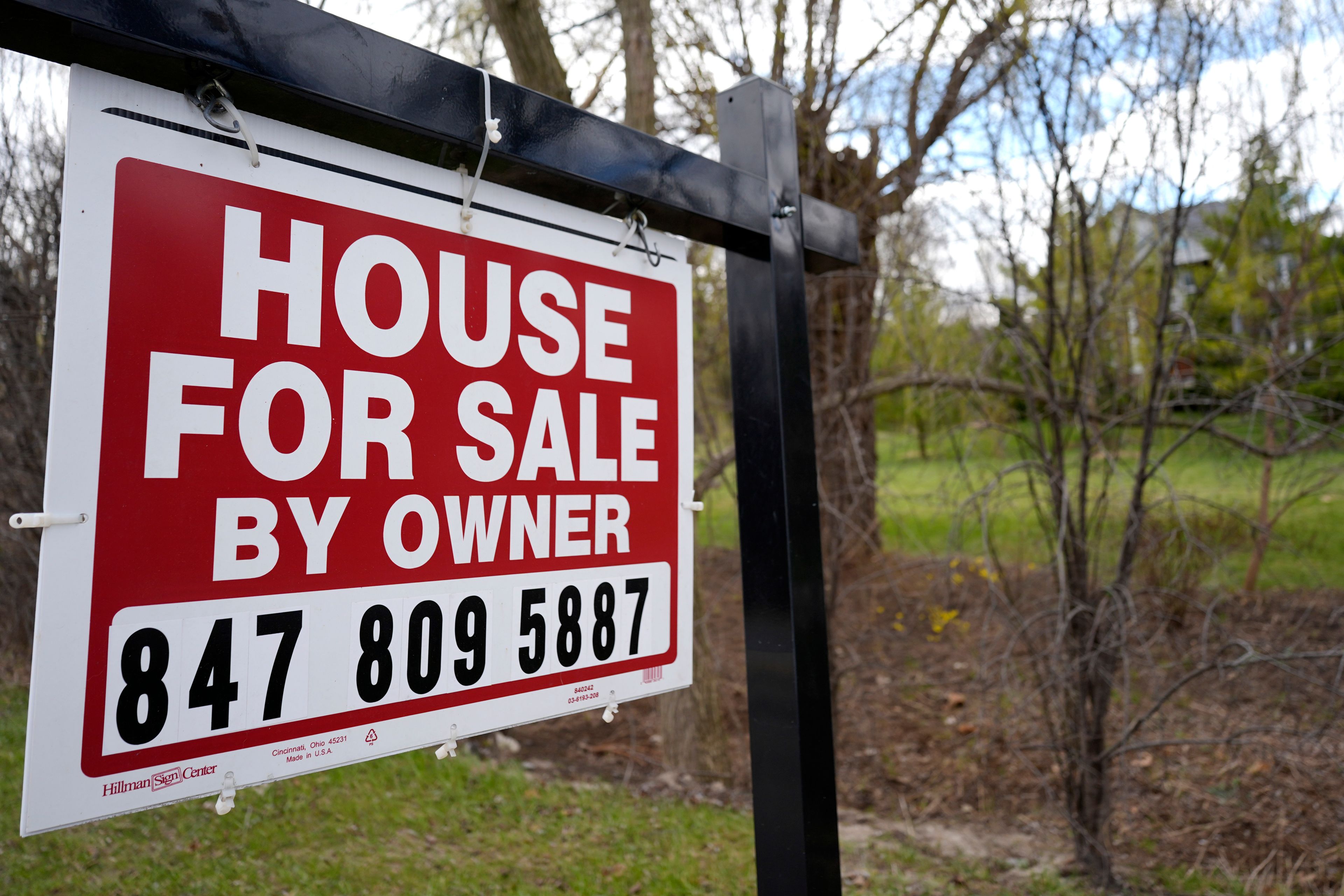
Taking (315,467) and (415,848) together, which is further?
(415,848)

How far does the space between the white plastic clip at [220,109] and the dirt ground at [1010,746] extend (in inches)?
142

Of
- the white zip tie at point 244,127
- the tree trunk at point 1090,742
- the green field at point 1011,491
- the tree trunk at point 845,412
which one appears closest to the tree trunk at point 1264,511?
the green field at point 1011,491

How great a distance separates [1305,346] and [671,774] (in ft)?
15.8

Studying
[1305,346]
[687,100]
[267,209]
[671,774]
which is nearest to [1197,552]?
[1305,346]

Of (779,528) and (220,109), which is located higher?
(220,109)

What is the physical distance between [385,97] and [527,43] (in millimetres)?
3826

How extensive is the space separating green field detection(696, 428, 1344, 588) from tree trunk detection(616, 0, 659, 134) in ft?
7.65

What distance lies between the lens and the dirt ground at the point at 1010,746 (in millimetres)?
4480

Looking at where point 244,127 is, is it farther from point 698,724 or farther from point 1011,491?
point 698,724

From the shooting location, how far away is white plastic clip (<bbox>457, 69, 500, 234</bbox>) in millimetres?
1577

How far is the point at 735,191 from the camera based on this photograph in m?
2.05

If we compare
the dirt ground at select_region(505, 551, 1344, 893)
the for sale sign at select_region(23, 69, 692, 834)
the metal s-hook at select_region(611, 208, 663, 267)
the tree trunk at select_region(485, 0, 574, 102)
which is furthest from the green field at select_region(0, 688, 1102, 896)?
the tree trunk at select_region(485, 0, 574, 102)

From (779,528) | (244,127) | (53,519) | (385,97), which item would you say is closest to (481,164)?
(385,97)

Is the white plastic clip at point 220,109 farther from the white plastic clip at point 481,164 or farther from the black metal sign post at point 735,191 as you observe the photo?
the white plastic clip at point 481,164
